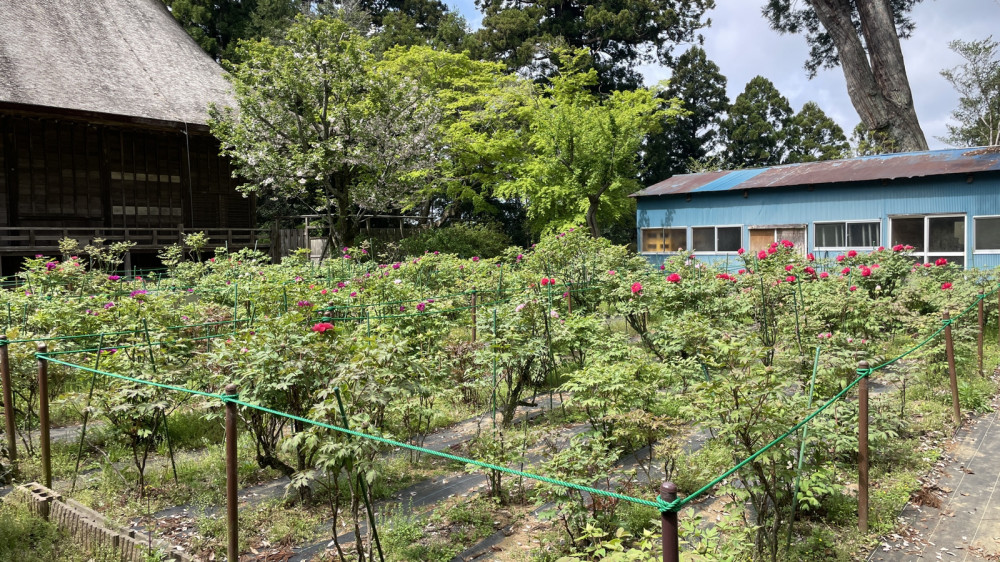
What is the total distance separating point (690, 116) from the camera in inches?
1372

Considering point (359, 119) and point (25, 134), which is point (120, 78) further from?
point (359, 119)

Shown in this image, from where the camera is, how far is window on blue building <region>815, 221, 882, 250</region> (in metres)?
15.0

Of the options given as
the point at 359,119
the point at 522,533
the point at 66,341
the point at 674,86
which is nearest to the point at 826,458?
the point at 522,533

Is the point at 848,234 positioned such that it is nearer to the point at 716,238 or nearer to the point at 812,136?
the point at 716,238

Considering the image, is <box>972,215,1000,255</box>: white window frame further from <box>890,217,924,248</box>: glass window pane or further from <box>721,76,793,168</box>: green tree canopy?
<box>721,76,793,168</box>: green tree canopy

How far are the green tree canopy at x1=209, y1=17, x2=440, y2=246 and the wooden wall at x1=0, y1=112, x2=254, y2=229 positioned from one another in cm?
219

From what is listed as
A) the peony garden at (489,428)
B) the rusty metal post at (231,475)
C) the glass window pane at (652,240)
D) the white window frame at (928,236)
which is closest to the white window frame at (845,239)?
the white window frame at (928,236)

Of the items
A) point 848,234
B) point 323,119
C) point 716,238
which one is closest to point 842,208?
point 848,234

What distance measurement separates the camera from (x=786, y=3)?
83.6ft

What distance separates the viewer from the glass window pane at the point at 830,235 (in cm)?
1551

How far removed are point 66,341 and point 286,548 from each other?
328 centimetres

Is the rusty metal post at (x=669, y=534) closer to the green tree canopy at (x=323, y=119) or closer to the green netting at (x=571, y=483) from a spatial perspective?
the green netting at (x=571, y=483)

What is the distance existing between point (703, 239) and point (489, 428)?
571 inches

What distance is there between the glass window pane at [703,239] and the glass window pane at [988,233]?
6.07m
